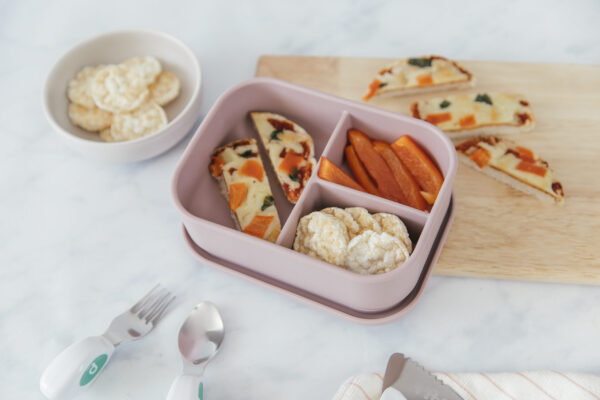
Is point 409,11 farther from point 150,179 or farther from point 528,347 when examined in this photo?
point 528,347

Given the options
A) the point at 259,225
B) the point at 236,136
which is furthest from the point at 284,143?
the point at 259,225

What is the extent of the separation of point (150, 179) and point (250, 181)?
1.44ft

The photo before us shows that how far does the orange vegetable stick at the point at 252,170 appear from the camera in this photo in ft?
5.90

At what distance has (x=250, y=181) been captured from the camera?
1.79 meters

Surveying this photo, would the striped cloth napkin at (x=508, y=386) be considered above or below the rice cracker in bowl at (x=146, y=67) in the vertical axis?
below

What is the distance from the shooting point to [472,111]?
78.5 inches

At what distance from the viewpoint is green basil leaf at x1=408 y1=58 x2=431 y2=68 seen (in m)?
2.12

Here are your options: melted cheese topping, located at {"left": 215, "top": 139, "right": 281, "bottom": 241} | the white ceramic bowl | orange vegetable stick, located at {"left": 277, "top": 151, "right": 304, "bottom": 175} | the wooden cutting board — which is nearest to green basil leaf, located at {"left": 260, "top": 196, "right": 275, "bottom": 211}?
melted cheese topping, located at {"left": 215, "top": 139, "right": 281, "bottom": 241}

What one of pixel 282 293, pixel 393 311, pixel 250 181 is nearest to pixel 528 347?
pixel 393 311

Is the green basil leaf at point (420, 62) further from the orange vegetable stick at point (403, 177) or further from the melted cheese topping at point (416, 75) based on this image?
the orange vegetable stick at point (403, 177)

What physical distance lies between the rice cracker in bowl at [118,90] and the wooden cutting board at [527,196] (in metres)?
0.46

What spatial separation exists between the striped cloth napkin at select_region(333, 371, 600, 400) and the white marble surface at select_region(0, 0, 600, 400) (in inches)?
2.4

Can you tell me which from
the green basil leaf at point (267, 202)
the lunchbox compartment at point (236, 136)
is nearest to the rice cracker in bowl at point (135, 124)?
the lunchbox compartment at point (236, 136)

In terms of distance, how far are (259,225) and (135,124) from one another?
60 cm
